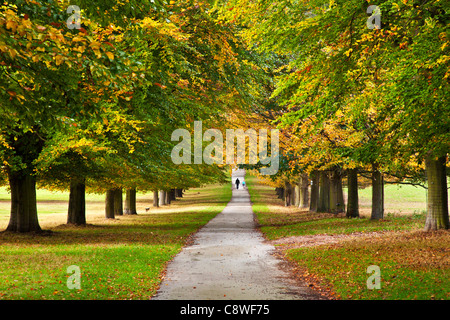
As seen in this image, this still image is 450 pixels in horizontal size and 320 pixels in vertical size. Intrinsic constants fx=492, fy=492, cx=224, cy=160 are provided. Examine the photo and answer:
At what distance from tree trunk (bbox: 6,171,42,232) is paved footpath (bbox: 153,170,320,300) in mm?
6877

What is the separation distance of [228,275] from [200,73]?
5.95 metres

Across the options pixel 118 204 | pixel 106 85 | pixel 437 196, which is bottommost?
pixel 118 204

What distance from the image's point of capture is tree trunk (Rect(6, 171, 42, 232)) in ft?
63.1

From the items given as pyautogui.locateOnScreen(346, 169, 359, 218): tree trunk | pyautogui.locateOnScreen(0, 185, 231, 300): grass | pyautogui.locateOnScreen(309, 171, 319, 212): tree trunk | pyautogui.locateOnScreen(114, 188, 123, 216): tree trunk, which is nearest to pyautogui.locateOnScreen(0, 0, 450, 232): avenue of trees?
pyautogui.locateOnScreen(0, 185, 231, 300): grass

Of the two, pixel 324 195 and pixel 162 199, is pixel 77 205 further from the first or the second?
pixel 162 199

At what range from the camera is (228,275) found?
35.9 ft

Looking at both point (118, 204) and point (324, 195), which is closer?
point (324, 195)

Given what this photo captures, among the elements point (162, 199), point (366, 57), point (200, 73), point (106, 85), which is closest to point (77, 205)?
point (200, 73)

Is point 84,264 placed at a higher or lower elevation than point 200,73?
lower

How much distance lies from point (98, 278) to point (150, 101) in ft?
14.1

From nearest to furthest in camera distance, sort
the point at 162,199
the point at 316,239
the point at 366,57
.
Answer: the point at 366,57
the point at 316,239
the point at 162,199

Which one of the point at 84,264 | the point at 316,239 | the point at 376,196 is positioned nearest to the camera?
the point at 84,264

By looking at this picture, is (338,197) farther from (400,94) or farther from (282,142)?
(400,94)

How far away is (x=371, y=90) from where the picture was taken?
12898 mm
